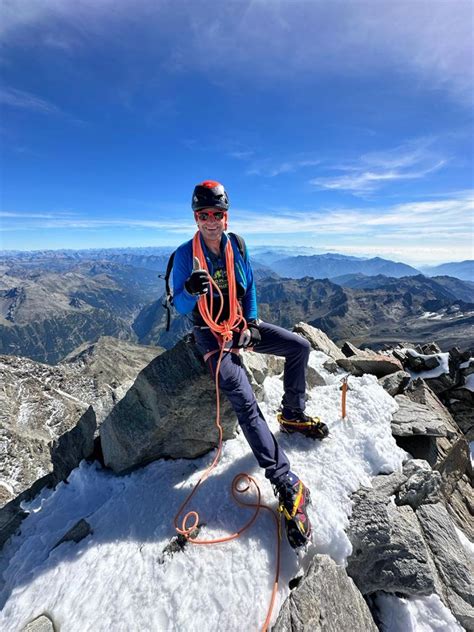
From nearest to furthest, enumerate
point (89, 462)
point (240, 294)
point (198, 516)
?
point (198, 516) < point (240, 294) < point (89, 462)

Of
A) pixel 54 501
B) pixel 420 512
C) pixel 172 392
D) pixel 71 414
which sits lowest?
pixel 71 414

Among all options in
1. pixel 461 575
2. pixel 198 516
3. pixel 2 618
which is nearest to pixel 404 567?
pixel 461 575

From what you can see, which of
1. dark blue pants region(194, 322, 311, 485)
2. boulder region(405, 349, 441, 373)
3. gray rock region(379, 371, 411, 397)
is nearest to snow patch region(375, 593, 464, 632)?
dark blue pants region(194, 322, 311, 485)

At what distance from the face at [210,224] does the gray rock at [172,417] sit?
364 centimetres

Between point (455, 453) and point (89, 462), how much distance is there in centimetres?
1359

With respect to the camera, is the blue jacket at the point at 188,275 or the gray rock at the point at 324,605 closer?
the gray rock at the point at 324,605

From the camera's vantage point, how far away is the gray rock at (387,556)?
21.5 feet

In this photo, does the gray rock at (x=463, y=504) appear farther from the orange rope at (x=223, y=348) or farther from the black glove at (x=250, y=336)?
the black glove at (x=250, y=336)

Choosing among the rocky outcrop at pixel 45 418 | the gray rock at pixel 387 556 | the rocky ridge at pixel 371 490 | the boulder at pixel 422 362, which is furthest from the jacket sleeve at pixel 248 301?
the boulder at pixel 422 362

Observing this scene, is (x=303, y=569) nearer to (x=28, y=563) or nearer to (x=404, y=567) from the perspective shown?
(x=404, y=567)

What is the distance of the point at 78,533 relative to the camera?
821 centimetres

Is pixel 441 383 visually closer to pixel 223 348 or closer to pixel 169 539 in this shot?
pixel 223 348

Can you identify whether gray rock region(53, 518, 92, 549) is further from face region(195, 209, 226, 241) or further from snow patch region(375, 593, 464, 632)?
face region(195, 209, 226, 241)

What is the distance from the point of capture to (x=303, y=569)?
6.43 meters
